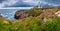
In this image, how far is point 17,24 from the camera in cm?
812

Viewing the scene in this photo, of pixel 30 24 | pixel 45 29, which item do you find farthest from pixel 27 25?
pixel 45 29

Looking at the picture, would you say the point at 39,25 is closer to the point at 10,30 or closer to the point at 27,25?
the point at 27,25

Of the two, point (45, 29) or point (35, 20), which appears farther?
point (35, 20)

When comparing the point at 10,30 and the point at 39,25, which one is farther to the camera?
the point at 39,25

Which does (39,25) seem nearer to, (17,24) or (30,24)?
(30,24)

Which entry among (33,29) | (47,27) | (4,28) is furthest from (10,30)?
(47,27)

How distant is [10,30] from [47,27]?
1319mm

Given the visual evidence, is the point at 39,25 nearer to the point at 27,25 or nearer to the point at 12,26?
the point at 27,25

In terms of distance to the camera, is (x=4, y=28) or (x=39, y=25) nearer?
(x=4, y=28)

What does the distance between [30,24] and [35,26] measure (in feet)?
0.81

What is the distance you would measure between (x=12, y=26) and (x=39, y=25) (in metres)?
1.02

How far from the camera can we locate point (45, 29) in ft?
25.4

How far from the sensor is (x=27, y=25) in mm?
8133

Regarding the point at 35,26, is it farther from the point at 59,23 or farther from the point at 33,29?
the point at 59,23
